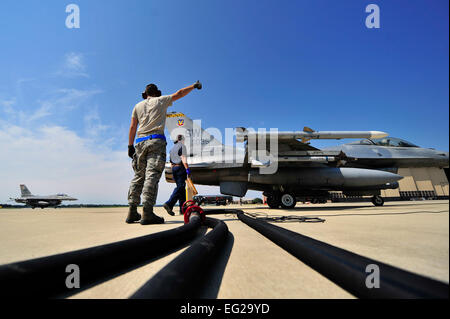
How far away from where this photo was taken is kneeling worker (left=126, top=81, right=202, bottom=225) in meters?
2.50

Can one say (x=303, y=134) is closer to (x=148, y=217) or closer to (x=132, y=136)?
(x=132, y=136)

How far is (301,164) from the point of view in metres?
7.19

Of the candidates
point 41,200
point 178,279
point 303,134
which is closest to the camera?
point 178,279

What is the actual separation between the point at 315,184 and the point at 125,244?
7422 millimetres

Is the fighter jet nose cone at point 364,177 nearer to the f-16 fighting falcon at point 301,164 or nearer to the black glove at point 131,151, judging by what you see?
the f-16 fighting falcon at point 301,164

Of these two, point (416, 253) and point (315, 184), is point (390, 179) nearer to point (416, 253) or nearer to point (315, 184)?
point (315, 184)

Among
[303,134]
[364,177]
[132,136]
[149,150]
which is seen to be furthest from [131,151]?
[364,177]

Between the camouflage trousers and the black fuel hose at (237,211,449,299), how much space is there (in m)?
1.99

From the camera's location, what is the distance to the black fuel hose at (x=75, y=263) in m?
0.55

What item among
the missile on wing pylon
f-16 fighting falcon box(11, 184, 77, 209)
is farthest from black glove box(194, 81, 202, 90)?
f-16 fighting falcon box(11, 184, 77, 209)

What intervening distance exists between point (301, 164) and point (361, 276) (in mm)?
7135

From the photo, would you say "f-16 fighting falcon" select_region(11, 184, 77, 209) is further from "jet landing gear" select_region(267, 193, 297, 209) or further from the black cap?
the black cap

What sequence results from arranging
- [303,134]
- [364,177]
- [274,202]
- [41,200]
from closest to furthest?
[303,134] → [364,177] → [274,202] → [41,200]

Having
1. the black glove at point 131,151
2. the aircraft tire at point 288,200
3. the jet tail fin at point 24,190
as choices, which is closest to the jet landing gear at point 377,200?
the aircraft tire at point 288,200
